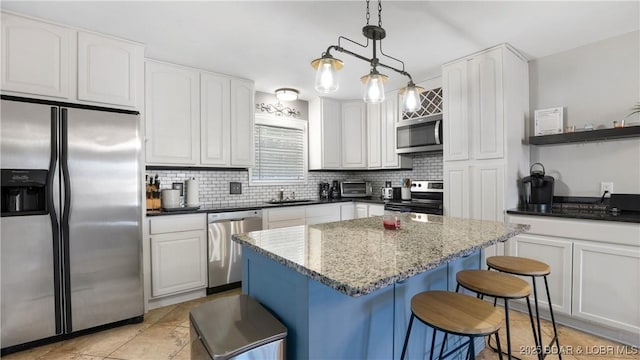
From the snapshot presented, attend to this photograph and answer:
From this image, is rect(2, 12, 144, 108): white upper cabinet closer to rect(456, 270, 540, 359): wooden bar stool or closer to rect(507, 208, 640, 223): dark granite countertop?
rect(456, 270, 540, 359): wooden bar stool

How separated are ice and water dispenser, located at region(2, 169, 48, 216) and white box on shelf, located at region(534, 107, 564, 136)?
13.5ft

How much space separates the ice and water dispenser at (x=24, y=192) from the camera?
6.57ft

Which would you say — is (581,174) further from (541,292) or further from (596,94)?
(541,292)

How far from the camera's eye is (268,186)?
408cm

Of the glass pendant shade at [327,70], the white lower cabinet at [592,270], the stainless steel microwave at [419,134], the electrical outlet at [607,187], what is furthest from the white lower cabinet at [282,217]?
the electrical outlet at [607,187]

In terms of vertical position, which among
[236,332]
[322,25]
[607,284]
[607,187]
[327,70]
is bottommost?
[607,284]

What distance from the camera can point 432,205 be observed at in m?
3.30

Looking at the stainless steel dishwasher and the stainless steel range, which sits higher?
the stainless steel range

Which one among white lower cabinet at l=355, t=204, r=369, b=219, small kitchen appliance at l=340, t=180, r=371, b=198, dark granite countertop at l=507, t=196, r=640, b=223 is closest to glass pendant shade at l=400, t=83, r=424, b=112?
dark granite countertop at l=507, t=196, r=640, b=223

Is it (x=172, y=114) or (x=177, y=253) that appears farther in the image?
(x=172, y=114)

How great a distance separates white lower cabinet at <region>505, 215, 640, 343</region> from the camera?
82.2 inches

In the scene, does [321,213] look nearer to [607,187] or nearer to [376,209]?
[376,209]

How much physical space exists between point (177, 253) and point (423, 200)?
114 inches

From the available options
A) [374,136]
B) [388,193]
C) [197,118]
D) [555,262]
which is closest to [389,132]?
[374,136]
